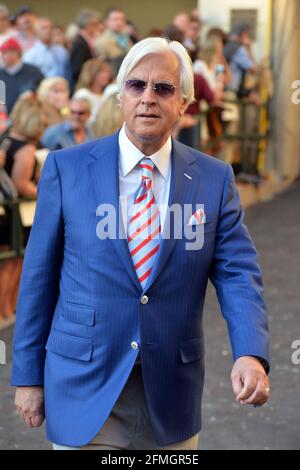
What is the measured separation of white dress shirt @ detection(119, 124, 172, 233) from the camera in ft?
11.5

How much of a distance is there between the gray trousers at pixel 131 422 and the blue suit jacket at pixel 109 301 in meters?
0.05

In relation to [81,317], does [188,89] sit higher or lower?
higher

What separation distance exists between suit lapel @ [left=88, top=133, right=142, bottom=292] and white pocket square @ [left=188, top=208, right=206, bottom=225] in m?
0.21

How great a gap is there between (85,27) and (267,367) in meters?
10.8

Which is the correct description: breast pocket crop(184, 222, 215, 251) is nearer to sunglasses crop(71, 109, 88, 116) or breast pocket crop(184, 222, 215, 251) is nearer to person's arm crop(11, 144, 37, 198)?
person's arm crop(11, 144, 37, 198)

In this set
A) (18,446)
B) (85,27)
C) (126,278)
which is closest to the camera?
(126,278)

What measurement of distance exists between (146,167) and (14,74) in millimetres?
7982

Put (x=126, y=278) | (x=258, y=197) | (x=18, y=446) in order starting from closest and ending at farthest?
(x=126, y=278) → (x=18, y=446) → (x=258, y=197)

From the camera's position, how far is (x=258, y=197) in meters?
16.2

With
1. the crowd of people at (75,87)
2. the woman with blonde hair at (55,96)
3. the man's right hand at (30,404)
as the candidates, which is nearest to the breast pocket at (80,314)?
the man's right hand at (30,404)

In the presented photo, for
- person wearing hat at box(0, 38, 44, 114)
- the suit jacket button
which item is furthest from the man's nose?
person wearing hat at box(0, 38, 44, 114)

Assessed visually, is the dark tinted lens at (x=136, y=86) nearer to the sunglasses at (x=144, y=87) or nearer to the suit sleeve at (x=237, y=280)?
the sunglasses at (x=144, y=87)

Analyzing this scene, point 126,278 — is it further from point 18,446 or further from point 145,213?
point 18,446
